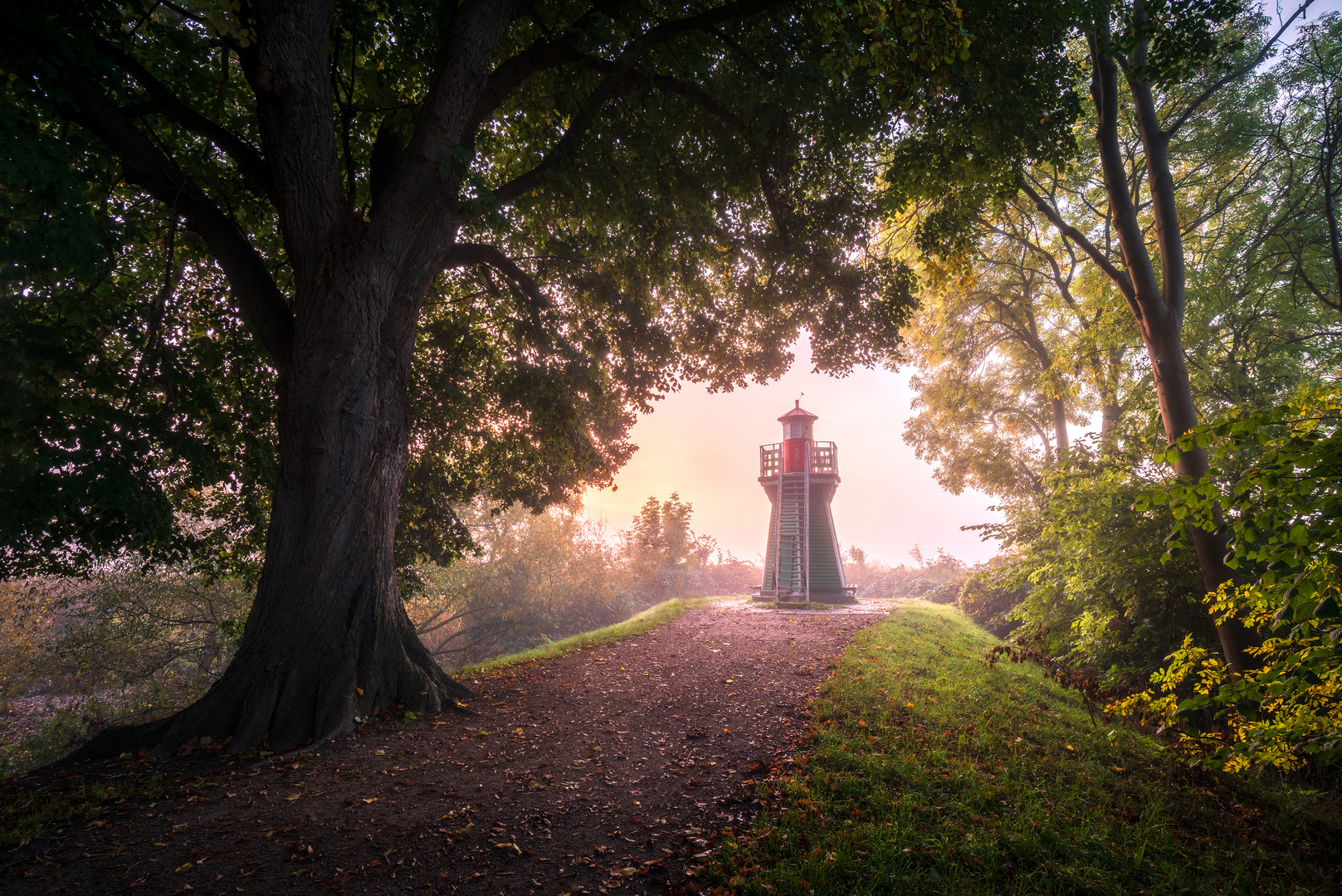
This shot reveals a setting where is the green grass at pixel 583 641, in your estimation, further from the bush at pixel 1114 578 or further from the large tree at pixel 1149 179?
the large tree at pixel 1149 179

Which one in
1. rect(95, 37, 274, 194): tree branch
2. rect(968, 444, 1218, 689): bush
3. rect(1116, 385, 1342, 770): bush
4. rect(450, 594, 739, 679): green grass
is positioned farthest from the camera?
rect(450, 594, 739, 679): green grass

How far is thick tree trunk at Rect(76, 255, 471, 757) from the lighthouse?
55.5 feet

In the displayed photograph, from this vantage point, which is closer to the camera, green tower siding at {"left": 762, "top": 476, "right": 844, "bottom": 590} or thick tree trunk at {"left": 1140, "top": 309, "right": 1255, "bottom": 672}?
thick tree trunk at {"left": 1140, "top": 309, "right": 1255, "bottom": 672}

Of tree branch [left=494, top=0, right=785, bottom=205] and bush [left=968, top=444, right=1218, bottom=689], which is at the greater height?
tree branch [left=494, top=0, right=785, bottom=205]

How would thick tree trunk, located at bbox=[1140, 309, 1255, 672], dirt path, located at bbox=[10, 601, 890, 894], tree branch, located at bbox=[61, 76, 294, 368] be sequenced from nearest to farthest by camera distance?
dirt path, located at bbox=[10, 601, 890, 894]
tree branch, located at bbox=[61, 76, 294, 368]
thick tree trunk, located at bbox=[1140, 309, 1255, 672]

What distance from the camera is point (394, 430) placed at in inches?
249

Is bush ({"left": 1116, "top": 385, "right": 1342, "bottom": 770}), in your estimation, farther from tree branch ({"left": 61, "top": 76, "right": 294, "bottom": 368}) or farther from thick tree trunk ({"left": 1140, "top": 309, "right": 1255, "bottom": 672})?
tree branch ({"left": 61, "top": 76, "right": 294, "bottom": 368})

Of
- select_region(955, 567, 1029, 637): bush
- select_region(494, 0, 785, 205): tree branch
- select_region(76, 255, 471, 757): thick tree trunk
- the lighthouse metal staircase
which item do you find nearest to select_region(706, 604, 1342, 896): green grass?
select_region(76, 255, 471, 757): thick tree trunk

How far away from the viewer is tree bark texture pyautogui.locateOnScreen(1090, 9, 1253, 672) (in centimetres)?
636

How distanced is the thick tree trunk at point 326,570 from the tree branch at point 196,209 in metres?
0.66

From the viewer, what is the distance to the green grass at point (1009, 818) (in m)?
3.16

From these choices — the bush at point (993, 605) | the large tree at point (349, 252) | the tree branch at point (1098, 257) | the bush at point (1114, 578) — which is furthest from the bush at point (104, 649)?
the bush at point (993, 605)

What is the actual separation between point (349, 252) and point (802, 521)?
19.3m

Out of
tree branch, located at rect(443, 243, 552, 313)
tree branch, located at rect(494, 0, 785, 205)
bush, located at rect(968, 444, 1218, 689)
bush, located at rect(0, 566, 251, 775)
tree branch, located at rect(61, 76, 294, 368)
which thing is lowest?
bush, located at rect(0, 566, 251, 775)
